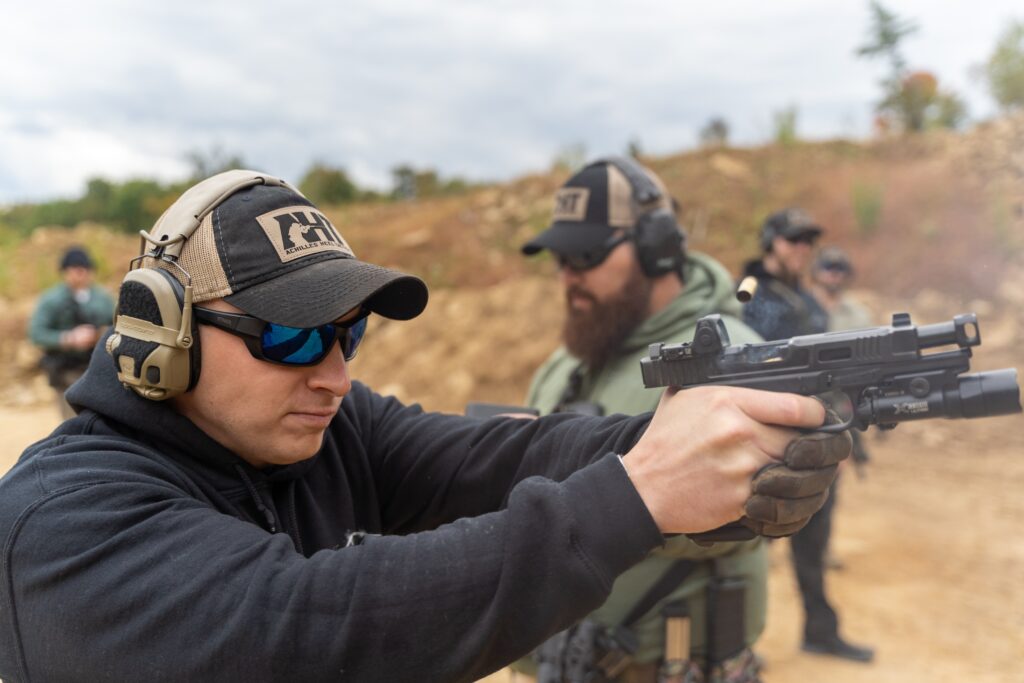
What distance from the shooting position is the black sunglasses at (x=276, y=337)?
1.55 meters

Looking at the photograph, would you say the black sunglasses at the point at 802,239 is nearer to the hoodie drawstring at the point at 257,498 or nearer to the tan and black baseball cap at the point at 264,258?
the tan and black baseball cap at the point at 264,258

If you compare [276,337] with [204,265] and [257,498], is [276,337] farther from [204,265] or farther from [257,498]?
[257,498]

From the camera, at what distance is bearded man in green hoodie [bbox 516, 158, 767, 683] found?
113 inches

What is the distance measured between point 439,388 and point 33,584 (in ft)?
33.4

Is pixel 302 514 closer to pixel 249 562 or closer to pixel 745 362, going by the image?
pixel 249 562

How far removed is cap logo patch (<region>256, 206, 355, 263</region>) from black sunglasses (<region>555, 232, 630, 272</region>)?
1.72 m

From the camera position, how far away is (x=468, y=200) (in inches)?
622

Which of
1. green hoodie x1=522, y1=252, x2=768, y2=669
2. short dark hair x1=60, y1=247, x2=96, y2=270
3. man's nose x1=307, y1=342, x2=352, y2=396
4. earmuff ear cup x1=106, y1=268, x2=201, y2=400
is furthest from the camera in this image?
short dark hair x1=60, y1=247, x2=96, y2=270

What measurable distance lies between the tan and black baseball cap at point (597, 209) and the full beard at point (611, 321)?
198 mm

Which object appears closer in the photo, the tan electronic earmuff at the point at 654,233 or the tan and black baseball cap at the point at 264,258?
the tan and black baseball cap at the point at 264,258

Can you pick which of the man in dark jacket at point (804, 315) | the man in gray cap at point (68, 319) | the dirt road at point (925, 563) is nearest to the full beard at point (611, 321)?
the man in dark jacket at point (804, 315)

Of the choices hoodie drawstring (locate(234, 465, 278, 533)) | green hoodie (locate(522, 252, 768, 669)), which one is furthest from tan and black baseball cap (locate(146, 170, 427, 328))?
green hoodie (locate(522, 252, 768, 669))

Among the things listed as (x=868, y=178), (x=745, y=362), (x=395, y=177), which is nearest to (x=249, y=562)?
(x=745, y=362)

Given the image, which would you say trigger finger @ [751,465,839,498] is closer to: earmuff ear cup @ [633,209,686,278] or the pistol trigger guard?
the pistol trigger guard
